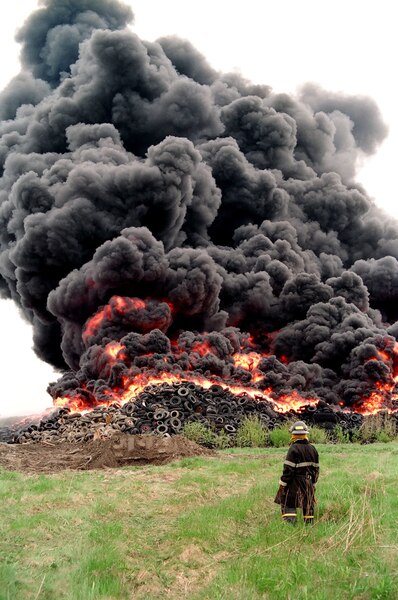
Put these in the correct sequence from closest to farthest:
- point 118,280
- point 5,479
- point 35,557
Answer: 1. point 35,557
2. point 5,479
3. point 118,280

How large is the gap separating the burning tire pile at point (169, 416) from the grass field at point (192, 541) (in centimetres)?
1159

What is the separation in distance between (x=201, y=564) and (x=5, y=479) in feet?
30.9

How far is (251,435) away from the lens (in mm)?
24281

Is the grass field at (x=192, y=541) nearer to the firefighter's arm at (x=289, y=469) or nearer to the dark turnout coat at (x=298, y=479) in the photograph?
the dark turnout coat at (x=298, y=479)

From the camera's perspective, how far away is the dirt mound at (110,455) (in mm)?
17875

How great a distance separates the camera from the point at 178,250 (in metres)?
42.8

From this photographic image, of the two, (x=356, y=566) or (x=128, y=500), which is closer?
(x=356, y=566)

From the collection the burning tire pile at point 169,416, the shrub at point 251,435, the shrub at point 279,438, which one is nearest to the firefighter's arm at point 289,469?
the shrub at point 279,438

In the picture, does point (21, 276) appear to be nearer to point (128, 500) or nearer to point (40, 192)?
point (40, 192)

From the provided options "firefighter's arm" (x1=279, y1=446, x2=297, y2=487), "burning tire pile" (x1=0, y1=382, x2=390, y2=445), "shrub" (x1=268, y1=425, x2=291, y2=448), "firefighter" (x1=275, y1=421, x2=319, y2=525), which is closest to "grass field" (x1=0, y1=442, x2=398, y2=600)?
"firefighter" (x1=275, y1=421, x2=319, y2=525)

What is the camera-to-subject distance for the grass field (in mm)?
6566

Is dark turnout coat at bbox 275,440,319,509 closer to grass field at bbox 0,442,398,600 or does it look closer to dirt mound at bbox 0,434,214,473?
grass field at bbox 0,442,398,600

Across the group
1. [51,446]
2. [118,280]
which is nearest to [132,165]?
[118,280]

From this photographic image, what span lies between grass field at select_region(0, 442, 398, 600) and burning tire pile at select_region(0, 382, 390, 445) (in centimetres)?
1159
